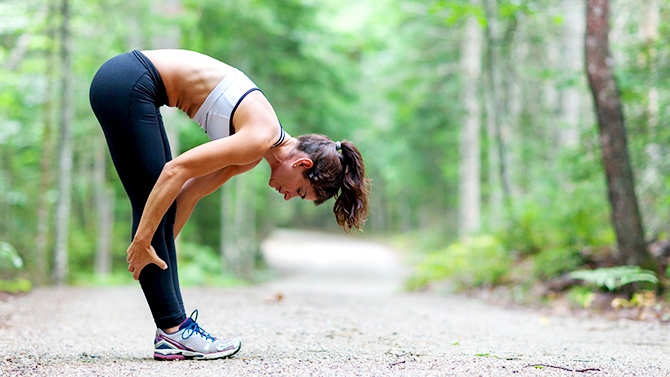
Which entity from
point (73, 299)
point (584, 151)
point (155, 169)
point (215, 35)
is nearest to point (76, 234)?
point (215, 35)

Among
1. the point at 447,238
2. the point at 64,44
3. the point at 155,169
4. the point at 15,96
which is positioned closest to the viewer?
the point at 155,169

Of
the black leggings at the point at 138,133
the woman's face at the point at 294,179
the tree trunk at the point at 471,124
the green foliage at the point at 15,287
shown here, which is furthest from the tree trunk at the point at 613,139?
the tree trunk at the point at 471,124

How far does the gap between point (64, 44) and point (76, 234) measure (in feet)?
27.9

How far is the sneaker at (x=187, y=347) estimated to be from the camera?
3.04m

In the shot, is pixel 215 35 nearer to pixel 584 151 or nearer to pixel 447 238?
pixel 584 151

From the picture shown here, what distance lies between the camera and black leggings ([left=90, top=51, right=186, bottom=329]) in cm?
290

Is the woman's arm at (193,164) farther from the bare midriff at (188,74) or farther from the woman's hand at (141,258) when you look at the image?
the bare midriff at (188,74)

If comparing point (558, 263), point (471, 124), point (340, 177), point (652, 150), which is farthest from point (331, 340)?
point (471, 124)

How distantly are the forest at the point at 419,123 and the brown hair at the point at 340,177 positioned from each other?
348 cm

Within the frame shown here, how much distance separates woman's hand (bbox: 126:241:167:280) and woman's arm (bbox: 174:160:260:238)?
0.42 metres

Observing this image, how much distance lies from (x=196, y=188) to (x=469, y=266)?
7456 mm

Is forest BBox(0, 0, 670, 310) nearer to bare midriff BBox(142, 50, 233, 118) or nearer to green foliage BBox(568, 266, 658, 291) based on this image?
green foliage BBox(568, 266, 658, 291)

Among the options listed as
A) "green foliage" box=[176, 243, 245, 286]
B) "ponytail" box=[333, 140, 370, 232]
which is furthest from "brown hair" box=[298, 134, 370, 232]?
"green foliage" box=[176, 243, 245, 286]

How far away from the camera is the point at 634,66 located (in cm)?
794
